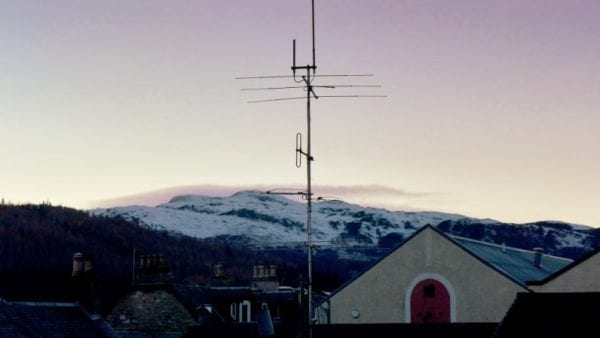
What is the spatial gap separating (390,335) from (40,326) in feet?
48.6

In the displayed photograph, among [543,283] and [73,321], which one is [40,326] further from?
[543,283]

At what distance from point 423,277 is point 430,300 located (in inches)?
Result: 52.4

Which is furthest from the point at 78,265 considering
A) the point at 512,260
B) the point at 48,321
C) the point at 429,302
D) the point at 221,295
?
the point at 512,260

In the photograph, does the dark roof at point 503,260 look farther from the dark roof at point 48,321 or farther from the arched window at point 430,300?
the dark roof at point 48,321

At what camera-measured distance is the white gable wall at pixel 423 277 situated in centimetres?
5553

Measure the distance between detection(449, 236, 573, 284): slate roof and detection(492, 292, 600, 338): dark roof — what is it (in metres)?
16.8

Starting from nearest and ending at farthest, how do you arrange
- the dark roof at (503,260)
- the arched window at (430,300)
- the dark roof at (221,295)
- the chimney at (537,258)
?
1. the dark roof at (503,260)
2. the arched window at (430,300)
3. the dark roof at (221,295)
4. the chimney at (537,258)

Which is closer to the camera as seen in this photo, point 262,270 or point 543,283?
point 543,283

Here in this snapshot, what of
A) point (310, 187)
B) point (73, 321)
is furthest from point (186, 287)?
point (310, 187)

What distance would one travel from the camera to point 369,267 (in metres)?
59.2

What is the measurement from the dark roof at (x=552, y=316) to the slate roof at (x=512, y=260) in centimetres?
1677

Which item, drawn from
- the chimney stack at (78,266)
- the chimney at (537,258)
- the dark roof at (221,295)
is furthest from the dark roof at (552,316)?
the chimney at (537,258)

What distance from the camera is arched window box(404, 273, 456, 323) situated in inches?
2234

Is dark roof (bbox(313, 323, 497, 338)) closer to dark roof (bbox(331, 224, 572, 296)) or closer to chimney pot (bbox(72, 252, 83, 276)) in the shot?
dark roof (bbox(331, 224, 572, 296))
